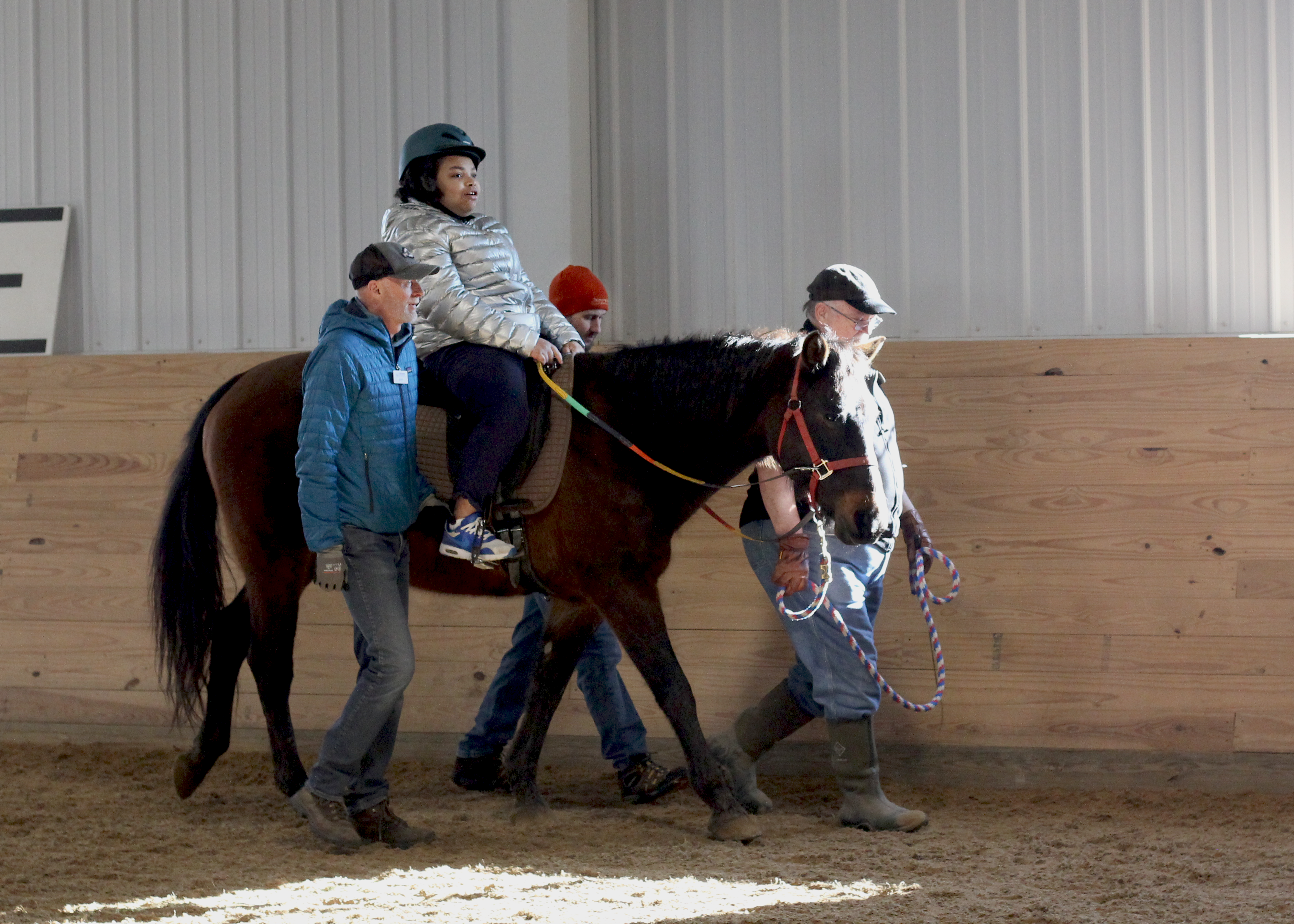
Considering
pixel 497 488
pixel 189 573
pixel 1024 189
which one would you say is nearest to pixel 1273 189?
pixel 1024 189

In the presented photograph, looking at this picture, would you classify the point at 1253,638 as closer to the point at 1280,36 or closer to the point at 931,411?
the point at 931,411

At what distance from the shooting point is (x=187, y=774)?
3.46m

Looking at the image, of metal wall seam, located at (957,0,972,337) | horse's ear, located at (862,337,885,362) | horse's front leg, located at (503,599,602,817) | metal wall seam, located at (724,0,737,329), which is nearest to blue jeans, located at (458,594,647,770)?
horse's front leg, located at (503,599,602,817)

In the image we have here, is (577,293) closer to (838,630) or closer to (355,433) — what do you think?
(355,433)

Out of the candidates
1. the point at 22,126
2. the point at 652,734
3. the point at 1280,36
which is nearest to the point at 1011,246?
the point at 1280,36

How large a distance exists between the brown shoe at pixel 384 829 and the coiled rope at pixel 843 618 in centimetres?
116

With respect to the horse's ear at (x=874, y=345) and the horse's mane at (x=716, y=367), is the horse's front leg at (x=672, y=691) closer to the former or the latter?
the horse's mane at (x=716, y=367)

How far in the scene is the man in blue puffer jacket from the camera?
2.76 meters

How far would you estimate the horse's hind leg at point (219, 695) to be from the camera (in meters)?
3.46

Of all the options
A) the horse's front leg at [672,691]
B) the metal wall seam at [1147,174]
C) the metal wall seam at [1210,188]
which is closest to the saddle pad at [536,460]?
the horse's front leg at [672,691]

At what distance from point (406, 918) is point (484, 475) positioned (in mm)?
1065

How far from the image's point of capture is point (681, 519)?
308cm

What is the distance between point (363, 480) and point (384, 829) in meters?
0.95

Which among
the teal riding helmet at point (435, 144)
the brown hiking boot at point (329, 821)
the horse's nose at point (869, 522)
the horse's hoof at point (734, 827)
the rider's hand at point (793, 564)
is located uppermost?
the teal riding helmet at point (435, 144)
